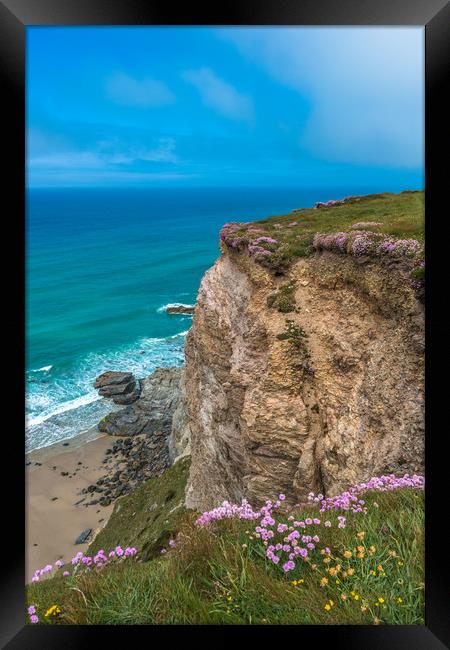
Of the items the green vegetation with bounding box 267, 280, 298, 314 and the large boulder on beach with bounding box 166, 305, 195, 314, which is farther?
the large boulder on beach with bounding box 166, 305, 195, 314

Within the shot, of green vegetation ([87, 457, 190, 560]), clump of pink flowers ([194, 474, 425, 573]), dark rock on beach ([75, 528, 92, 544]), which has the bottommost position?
dark rock on beach ([75, 528, 92, 544])

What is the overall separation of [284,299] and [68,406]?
1479 inches

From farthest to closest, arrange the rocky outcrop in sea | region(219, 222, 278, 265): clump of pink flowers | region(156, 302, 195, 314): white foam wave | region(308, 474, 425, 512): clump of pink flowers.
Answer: region(156, 302, 195, 314): white foam wave
the rocky outcrop in sea
region(219, 222, 278, 265): clump of pink flowers
region(308, 474, 425, 512): clump of pink flowers

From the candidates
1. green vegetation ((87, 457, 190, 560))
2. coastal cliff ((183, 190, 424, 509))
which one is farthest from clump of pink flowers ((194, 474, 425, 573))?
A: green vegetation ((87, 457, 190, 560))

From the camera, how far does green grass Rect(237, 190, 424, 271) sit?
47.9 ft

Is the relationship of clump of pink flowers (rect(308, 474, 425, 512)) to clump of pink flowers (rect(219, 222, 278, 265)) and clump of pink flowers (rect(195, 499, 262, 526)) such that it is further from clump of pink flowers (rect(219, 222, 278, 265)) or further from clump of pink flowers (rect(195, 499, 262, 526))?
clump of pink flowers (rect(219, 222, 278, 265))

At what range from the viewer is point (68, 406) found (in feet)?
154

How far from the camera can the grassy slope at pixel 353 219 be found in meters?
14.5

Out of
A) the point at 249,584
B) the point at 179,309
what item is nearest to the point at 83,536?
the point at 249,584

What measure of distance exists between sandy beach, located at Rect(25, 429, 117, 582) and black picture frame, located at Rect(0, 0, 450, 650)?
26.5 m

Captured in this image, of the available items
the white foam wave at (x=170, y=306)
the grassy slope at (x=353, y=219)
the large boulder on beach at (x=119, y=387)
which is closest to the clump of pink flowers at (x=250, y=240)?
the grassy slope at (x=353, y=219)

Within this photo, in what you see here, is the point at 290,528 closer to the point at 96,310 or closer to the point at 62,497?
the point at 62,497

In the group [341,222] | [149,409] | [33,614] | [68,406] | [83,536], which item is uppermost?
Answer: [341,222]
